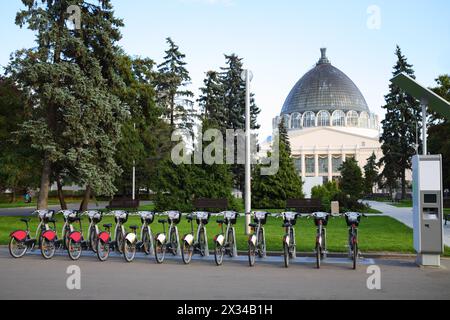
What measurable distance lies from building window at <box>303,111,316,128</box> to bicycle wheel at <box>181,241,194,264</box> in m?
118

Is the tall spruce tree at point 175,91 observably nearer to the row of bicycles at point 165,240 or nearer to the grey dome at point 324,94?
the row of bicycles at point 165,240

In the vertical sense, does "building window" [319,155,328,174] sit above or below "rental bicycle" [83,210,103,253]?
above

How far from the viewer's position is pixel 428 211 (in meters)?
11.3

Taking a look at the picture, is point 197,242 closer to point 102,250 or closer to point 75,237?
point 102,250

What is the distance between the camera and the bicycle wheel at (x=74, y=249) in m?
12.1

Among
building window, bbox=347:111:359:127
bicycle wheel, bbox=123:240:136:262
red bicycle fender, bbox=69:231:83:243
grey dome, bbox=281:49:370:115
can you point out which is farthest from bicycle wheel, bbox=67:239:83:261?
building window, bbox=347:111:359:127

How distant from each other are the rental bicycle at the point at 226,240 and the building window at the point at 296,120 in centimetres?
11862

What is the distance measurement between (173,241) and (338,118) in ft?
392

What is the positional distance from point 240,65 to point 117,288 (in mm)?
52650

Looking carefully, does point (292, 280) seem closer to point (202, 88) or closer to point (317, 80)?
point (202, 88)

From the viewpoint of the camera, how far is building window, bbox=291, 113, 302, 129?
5089 inches

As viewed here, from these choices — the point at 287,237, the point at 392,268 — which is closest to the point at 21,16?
the point at 287,237

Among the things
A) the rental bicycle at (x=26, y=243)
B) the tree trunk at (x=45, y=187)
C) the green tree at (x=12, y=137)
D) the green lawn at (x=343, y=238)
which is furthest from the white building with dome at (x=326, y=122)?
the rental bicycle at (x=26, y=243)

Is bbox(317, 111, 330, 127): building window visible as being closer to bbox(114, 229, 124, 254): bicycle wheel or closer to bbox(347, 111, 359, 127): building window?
bbox(347, 111, 359, 127): building window
